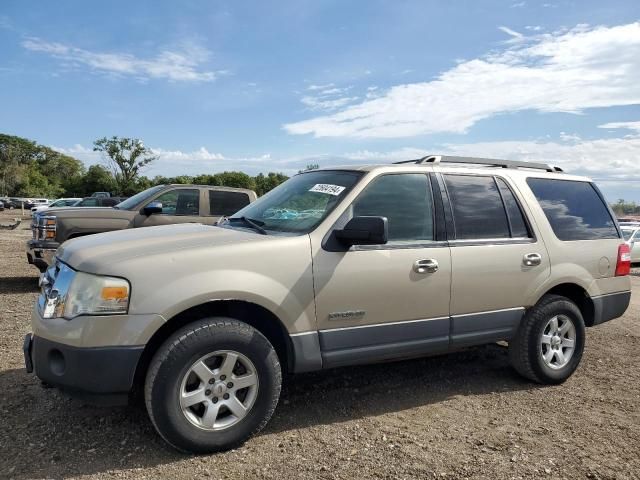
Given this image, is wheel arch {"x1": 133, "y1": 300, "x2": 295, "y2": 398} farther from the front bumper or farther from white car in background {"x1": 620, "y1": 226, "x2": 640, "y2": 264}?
white car in background {"x1": 620, "y1": 226, "x2": 640, "y2": 264}

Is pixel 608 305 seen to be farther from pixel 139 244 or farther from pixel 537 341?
Result: pixel 139 244

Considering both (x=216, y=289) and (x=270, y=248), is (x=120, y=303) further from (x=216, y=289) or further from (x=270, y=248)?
(x=270, y=248)

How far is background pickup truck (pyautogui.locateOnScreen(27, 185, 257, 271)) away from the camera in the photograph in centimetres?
776

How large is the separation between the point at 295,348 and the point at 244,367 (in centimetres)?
36

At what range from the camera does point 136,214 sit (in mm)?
8570

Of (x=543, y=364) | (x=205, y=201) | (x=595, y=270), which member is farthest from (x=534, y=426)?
(x=205, y=201)

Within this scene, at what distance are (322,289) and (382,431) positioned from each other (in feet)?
3.55

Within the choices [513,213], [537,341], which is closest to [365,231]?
[513,213]

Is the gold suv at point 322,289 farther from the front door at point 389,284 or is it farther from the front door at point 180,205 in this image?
the front door at point 180,205

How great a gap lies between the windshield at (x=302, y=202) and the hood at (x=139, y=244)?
0.99 ft

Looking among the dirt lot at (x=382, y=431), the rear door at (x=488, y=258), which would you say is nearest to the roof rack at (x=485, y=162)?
the rear door at (x=488, y=258)

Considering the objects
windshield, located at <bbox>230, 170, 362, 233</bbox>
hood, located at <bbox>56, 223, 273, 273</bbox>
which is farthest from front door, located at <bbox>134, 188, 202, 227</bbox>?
hood, located at <bbox>56, 223, 273, 273</bbox>

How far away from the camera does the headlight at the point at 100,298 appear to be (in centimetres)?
298

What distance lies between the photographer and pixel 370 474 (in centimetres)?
304
